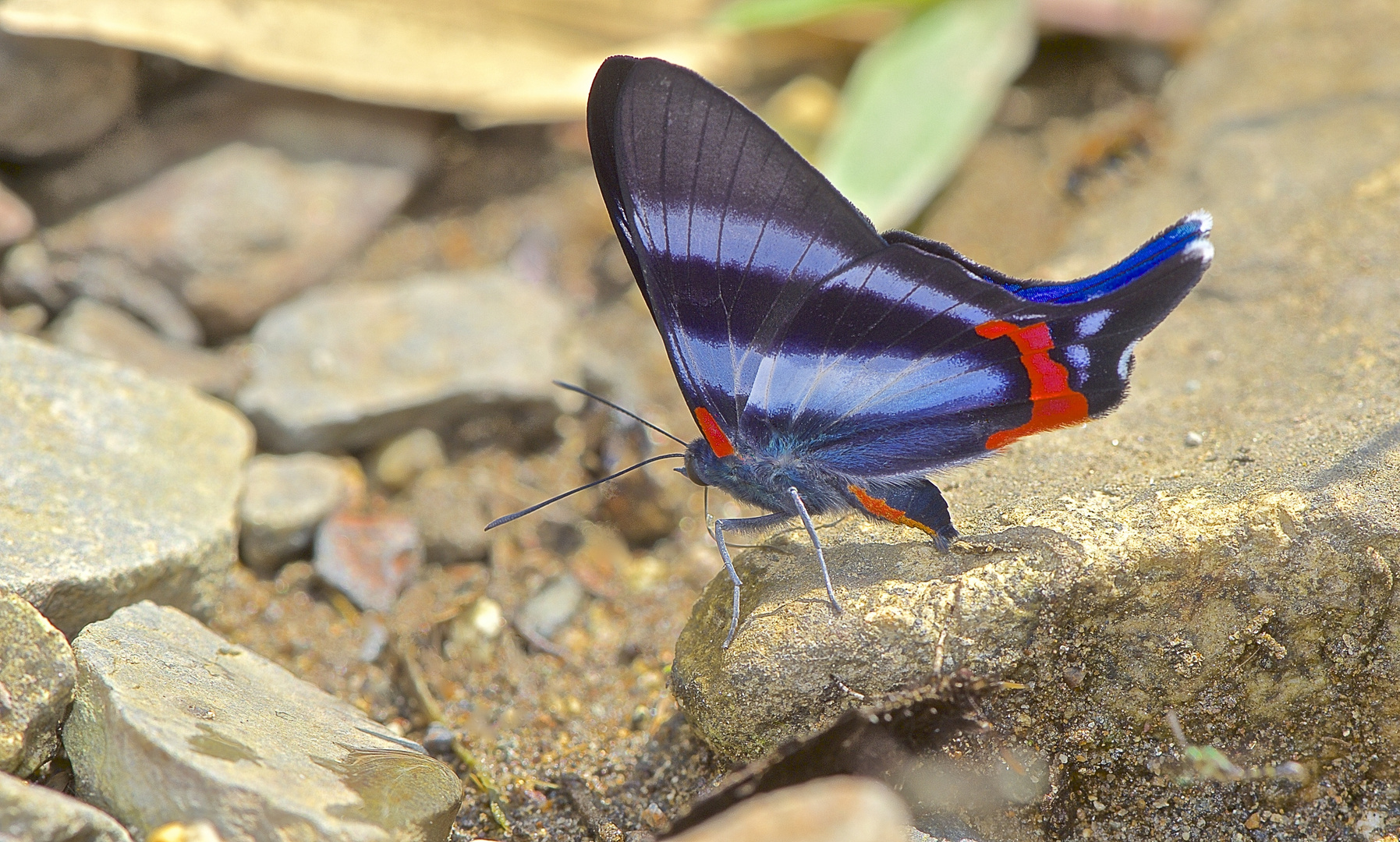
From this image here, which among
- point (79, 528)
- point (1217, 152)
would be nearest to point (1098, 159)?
point (1217, 152)

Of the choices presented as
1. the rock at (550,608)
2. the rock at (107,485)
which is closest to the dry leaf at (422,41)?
the rock at (107,485)

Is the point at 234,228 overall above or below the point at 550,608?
above

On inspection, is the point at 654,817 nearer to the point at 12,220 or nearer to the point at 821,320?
the point at 821,320

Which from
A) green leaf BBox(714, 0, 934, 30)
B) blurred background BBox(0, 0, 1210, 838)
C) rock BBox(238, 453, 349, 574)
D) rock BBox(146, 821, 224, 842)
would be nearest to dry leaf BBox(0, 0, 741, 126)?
blurred background BBox(0, 0, 1210, 838)

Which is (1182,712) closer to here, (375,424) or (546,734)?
(546,734)

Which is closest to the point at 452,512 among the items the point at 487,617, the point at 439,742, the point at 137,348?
the point at 487,617

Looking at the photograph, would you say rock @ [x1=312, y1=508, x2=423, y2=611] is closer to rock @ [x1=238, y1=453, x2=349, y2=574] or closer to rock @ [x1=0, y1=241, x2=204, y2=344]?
rock @ [x1=238, y1=453, x2=349, y2=574]
